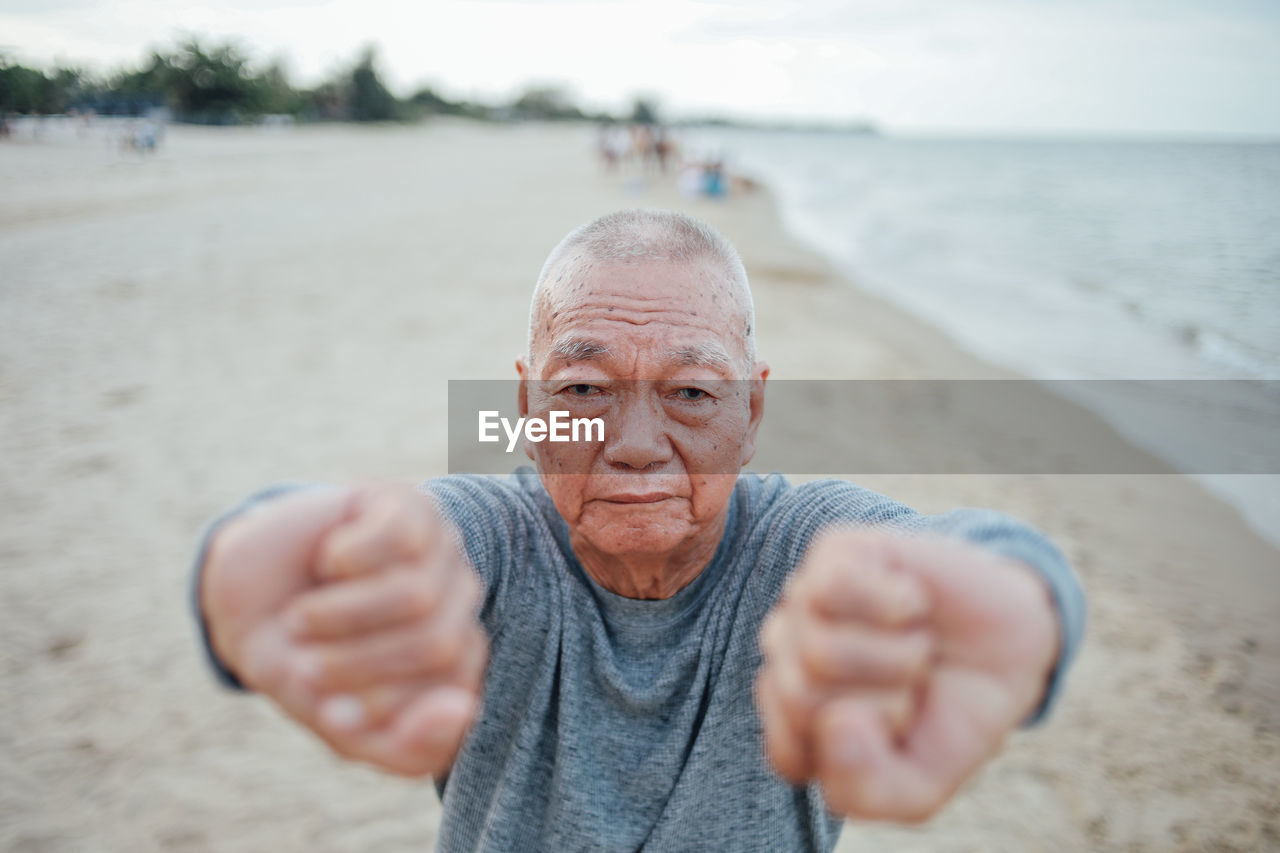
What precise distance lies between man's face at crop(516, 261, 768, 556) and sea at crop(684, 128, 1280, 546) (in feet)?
17.7

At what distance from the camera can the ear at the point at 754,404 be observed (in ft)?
5.53

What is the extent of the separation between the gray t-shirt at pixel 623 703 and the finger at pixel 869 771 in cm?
69

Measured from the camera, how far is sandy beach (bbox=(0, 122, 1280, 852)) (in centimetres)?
296

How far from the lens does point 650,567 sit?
60.7 inches

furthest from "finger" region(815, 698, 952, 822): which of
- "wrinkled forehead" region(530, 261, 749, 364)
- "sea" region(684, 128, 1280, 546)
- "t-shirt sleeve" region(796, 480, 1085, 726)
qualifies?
"sea" region(684, 128, 1280, 546)

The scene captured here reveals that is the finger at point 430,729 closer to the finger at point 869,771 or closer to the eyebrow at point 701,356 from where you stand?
the finger at point 869,771

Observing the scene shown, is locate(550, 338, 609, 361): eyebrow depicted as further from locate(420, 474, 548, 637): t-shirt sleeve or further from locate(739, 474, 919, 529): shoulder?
locate(739, 474, 919, 529): shoulder

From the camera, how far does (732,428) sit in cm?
156

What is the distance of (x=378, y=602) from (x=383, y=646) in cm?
5

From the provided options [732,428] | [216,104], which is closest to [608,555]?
[732,428]

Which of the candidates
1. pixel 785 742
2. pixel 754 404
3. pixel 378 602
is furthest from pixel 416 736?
pixel 754 404

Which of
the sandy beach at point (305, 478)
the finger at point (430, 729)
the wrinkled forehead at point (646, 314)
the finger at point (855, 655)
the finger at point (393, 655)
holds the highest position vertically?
the wrinkled forehead at point (646, 314)

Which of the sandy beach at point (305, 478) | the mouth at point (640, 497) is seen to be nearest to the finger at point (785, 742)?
the mouth at point (640, 497)

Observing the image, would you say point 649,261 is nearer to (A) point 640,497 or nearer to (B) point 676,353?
(B) point 676,353
